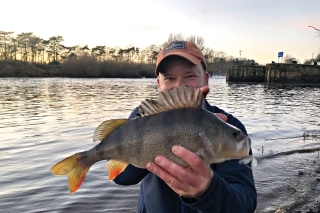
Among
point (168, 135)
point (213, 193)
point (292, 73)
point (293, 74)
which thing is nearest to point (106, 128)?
point (168, 135)

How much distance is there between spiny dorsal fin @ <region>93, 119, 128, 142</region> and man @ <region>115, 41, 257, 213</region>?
559mm

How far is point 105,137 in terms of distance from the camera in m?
2.69

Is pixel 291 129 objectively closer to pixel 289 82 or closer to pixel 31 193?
pixel 31 193

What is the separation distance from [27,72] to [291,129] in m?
65.0

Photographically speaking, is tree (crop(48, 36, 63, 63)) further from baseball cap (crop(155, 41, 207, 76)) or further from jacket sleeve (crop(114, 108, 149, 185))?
jacket sleeve (crop(114, 108, 149, 185))

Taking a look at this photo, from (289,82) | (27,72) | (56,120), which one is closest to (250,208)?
(56,120)

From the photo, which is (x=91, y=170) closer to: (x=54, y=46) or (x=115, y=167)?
(x=115, y=167)

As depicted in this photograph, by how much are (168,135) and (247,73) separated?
67425mm

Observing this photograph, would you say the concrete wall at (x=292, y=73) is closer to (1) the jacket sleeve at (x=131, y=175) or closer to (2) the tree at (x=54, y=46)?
(1) the jacket sleeve at (x=131, y=175)

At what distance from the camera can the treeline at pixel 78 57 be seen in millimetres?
76312

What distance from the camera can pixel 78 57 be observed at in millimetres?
79375

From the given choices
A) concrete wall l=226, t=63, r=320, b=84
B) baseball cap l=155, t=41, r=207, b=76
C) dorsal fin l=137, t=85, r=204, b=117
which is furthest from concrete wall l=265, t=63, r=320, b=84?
dorsal fin l=137, t=85, r=204, b=117

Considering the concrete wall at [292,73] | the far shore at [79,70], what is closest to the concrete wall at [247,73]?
the concrete wall at [292,73]

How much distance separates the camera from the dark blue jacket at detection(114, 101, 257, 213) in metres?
2.20
